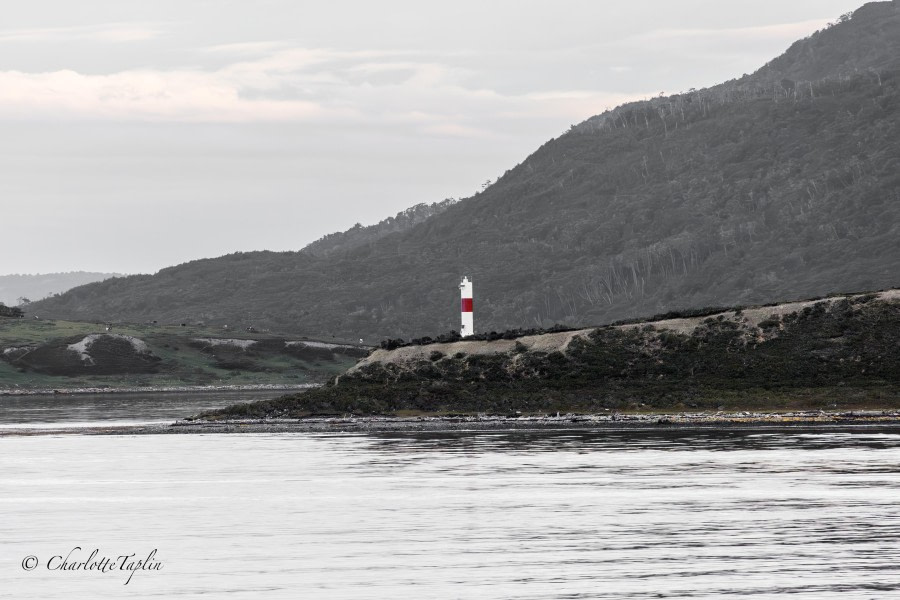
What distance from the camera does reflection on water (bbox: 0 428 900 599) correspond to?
30422mm

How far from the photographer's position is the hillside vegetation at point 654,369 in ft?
316

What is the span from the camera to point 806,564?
31672 millimetres

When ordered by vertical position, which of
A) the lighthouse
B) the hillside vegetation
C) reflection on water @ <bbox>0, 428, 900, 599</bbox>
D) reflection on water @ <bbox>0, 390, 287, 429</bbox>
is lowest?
reflection on water @ <bbox>0, 428, 900, 599</bbox>

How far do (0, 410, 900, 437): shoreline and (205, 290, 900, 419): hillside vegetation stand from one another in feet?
12.1

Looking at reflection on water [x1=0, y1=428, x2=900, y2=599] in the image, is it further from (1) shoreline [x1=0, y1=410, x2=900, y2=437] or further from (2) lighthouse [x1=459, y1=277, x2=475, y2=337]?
(2) lighthouse [x1=459, y1=277, x2=475, y2=337]

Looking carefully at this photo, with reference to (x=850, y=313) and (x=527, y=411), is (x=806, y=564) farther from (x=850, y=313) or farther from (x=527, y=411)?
(x=850, y=313)

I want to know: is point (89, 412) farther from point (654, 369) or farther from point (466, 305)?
point (654, 369)

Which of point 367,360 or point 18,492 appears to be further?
point 367,360

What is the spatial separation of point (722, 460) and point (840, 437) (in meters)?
14.4

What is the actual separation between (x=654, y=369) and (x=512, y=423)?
666 inches

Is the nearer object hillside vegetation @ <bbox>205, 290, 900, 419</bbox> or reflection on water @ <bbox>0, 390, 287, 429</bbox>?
hillside vegetation @ <bbox>205, 290, 900, 419</bbox>

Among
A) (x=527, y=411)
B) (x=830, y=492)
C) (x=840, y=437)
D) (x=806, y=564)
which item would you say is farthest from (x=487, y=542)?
(x=527, y=411)

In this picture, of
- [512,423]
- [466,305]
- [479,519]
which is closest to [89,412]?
[466,305]

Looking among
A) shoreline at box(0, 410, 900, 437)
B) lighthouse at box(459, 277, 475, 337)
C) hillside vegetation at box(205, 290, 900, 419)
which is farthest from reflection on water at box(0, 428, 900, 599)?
lighthouse at box(459, 277, 475, 337)
